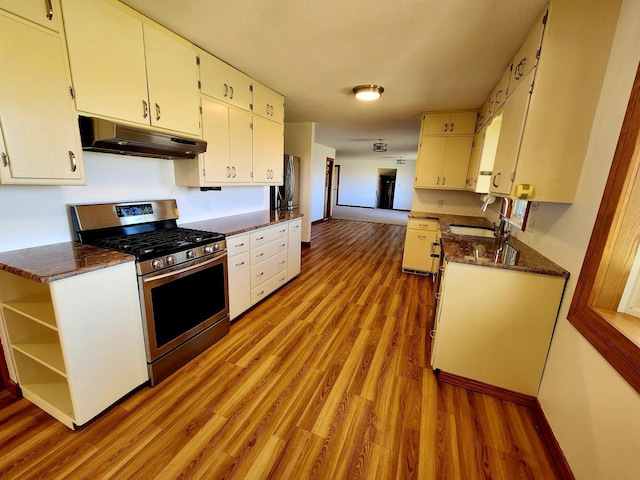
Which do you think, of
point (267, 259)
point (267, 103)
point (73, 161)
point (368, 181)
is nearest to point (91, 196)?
point (73, 161)

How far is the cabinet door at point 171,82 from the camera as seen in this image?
1896 millimetres

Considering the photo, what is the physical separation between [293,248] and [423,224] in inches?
76.0

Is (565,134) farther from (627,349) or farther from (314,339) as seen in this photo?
(314,339)

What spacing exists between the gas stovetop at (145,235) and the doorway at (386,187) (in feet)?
36.2

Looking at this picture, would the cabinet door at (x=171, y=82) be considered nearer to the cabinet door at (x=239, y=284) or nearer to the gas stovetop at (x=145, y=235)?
the gas stovetop at (x=145, y=235)

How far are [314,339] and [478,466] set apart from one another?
4.47 feet

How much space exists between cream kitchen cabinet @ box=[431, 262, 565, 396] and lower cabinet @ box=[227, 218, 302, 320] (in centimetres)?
176

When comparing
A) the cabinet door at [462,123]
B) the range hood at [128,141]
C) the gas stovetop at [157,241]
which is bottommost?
the gas stovetop at [157,241]

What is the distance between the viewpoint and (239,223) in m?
2.79

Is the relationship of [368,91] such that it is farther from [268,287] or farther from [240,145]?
[268,287]

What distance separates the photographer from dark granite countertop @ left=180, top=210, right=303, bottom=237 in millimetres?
2479

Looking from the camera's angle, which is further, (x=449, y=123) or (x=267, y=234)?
(x=449, y=123)

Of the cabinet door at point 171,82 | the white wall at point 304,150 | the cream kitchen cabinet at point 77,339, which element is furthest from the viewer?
the white wall at point 304,150

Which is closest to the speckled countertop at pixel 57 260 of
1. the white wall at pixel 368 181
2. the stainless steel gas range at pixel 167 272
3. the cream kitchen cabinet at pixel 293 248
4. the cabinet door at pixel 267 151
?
Result: the stainless steel gas range at pixel 167 272
